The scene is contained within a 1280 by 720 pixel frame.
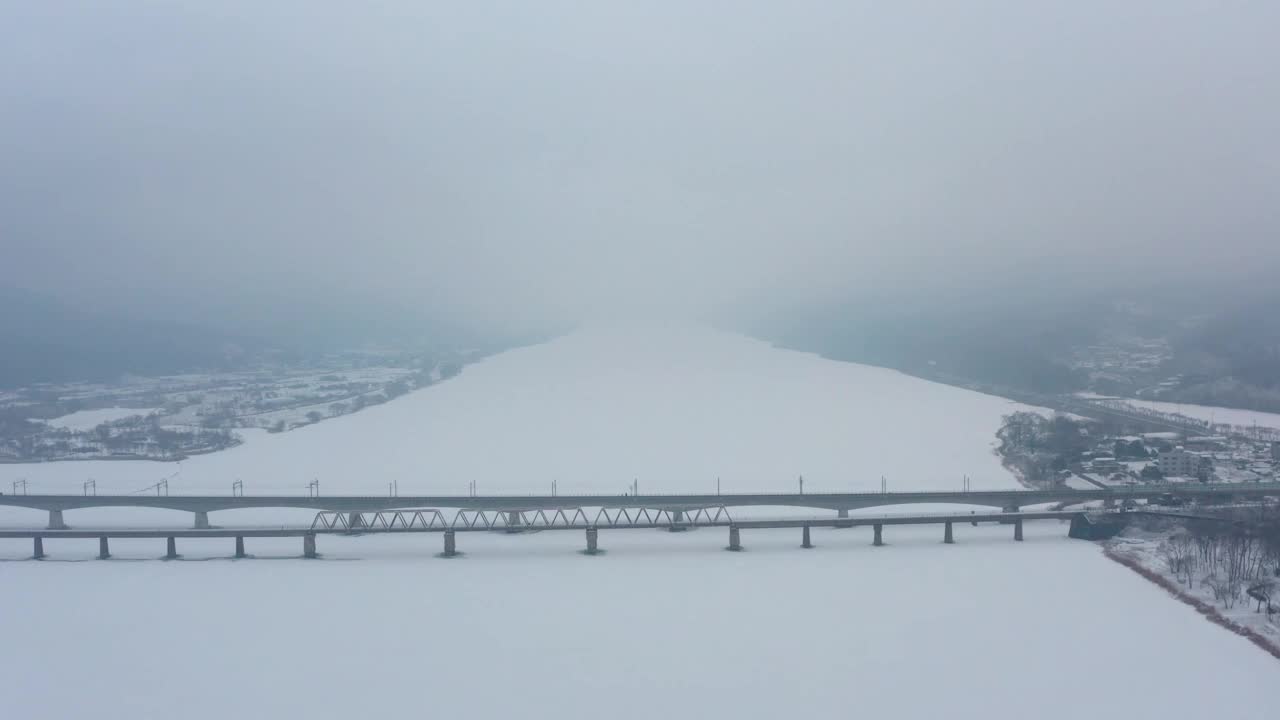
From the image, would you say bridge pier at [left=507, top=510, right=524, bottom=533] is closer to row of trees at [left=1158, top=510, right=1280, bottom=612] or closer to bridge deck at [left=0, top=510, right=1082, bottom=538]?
bridge deck at [left=0, top=510, right=1082, bottom=538]

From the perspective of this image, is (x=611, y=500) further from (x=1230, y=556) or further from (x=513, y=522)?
(x=1230, y=556)

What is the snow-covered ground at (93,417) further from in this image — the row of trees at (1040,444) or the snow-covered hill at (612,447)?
the row of trees at (1040,444)

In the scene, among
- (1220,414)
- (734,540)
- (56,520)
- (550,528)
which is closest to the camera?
(734,540)

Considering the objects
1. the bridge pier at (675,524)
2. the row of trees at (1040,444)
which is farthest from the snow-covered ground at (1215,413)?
the bridge pier at (675,524)

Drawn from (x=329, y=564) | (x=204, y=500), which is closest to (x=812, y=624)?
(x=329, y=564)

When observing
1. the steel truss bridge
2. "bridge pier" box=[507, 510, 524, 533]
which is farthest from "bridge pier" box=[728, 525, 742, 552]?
"bridge pier" box=[507, 510, 524, 533]

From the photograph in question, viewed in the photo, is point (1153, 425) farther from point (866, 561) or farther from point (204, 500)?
point (204, 500)

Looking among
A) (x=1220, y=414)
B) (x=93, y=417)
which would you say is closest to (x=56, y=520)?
(x=93, y=417)
